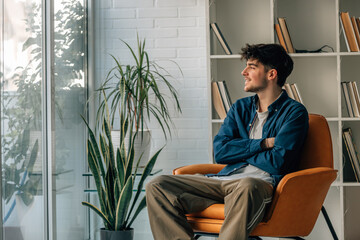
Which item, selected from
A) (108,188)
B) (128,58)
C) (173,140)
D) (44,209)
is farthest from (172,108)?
(44,209)

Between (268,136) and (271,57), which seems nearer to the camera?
(268,136)

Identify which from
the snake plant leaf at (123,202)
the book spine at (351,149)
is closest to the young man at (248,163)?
the snake plant leaf at (123,202)

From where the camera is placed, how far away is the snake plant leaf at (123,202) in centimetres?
316

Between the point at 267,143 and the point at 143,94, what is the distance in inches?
42.6

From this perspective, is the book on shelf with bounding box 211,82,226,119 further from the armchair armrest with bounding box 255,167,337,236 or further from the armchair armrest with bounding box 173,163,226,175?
the armchair armrest with bounding box 255,167,337,236

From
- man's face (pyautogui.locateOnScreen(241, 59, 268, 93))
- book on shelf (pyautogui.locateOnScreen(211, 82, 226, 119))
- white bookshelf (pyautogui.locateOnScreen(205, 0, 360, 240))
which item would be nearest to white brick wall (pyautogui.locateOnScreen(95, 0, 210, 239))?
white bookshelf (pyautogui.locateOnScreen(205, 0, 360, 240))

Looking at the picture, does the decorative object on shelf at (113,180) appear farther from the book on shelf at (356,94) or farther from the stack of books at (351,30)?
the stack of books at (351,30)

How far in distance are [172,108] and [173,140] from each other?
246mm

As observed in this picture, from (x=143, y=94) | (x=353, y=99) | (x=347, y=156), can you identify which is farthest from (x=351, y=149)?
(x=143, y=94)

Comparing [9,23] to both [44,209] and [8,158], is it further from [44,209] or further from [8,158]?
[44,209]

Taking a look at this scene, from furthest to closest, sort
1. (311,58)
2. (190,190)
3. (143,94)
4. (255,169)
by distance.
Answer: (311,58)
(143,94)
(255,169)
(190,190)

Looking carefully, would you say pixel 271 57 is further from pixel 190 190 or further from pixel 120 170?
pixel 120 170

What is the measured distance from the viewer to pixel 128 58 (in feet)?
13.3

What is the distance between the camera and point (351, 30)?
3621mm
